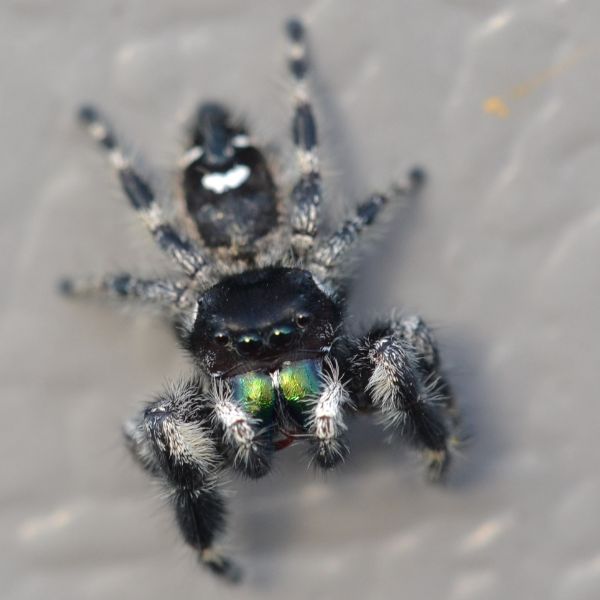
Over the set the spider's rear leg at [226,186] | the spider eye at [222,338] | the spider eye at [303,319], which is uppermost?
the spider's rear leg at [226,186]

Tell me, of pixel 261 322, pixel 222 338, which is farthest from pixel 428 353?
pixel 222 338

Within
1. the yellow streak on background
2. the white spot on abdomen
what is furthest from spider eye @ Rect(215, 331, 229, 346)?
the yellow streak on background

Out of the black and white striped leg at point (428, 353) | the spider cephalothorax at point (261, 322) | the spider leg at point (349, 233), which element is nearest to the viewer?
the spider cephalothorax at point (261, 322)

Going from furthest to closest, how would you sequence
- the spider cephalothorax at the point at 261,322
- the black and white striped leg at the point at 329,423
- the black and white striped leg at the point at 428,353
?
the black and white striped leg at the point at 428,353 → the spider cephalothorax at the point at 261,322 → the black and white striped leg at the point at 329,423

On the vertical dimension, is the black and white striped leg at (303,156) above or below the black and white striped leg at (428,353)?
above

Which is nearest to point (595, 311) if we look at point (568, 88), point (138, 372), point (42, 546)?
point (568, 88)

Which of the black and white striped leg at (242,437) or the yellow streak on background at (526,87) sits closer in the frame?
the black and white striped leg at (242,437)

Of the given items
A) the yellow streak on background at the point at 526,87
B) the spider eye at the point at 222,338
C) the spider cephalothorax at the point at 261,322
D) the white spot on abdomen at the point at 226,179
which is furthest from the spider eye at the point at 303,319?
the yellow streak on background at the point at 526,87

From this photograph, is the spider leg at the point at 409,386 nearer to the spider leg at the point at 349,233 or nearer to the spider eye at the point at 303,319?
the spider eye at the point at 303,319
